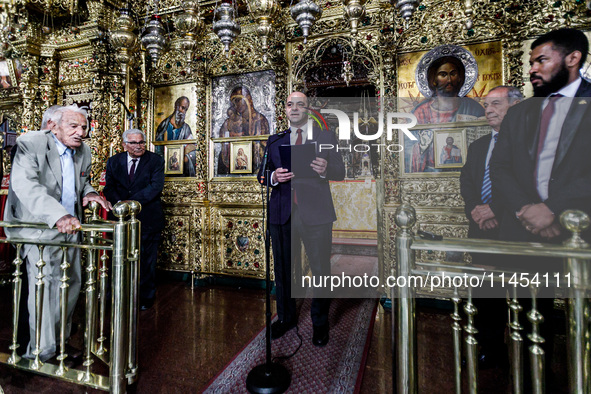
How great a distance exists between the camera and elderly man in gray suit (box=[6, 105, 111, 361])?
186 cm

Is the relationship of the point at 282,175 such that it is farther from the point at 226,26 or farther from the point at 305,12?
the point at 226,26

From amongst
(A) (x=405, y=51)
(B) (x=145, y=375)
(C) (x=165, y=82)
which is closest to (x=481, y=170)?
(A) (x=405, y=51)

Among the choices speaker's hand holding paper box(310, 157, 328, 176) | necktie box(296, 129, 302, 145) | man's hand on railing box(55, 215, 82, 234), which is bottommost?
man's hand on railing box(55, 215, 82, 234)

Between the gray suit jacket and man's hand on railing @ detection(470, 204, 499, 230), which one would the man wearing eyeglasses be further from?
man's hand on railing @ detection(470, 204, 499, 230)

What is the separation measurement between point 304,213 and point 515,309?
62.3 inches

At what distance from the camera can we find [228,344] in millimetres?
2434

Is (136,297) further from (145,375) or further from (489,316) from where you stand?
(489,316)

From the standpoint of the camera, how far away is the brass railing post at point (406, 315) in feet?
4.00

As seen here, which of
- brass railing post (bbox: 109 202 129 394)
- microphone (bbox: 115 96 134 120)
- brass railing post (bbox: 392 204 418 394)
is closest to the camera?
brass railing post (bbox: 392 204 418 394)

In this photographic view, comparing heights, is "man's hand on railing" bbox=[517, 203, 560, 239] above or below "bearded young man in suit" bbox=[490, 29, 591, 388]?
below

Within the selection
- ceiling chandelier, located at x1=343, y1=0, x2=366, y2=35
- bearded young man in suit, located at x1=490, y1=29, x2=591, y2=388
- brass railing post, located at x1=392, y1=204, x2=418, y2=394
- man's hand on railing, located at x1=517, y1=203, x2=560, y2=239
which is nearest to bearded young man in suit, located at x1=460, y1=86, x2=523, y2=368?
bearded young man in suit, located at x1=490, y1=29, x2=591, y2=388

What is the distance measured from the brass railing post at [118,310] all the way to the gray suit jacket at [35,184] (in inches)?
17.6

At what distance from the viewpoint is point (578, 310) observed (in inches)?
41.3

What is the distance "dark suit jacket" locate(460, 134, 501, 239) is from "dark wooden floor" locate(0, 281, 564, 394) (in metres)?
0.98
